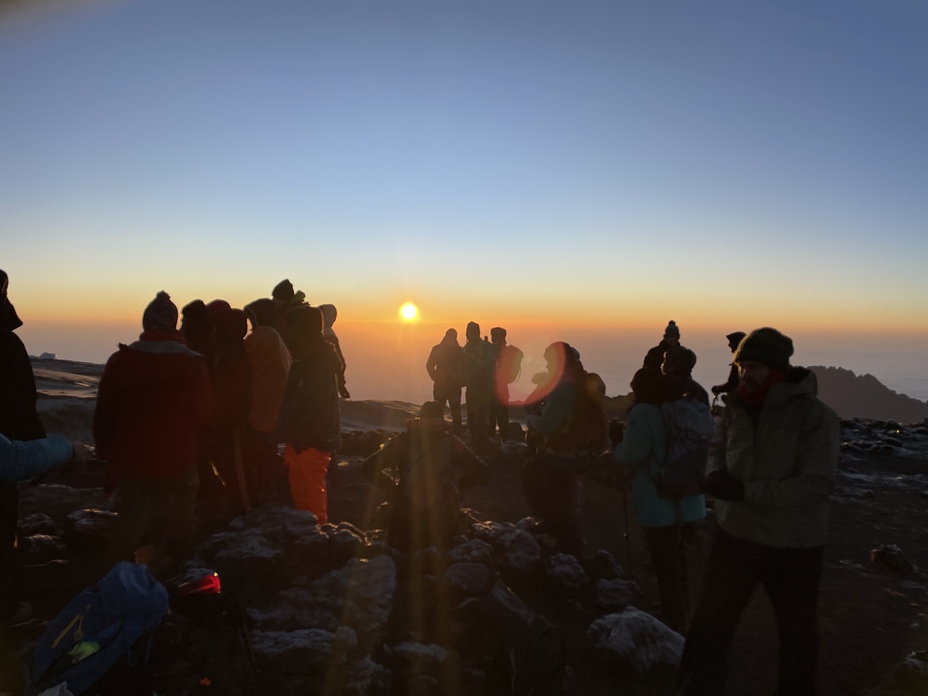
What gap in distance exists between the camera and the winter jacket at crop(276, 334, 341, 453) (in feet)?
19.5

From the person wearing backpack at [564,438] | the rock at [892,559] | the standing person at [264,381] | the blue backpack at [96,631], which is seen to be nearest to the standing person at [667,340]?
the person wearing backpack at [564,438]

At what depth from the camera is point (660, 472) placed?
16.4ft

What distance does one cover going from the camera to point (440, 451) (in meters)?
5.82

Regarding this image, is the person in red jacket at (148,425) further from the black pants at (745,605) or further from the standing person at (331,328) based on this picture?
the standing person at (331,328)

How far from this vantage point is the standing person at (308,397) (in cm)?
595

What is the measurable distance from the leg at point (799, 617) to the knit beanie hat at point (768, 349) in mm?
1009

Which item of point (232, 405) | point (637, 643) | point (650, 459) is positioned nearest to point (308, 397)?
point (232, 405)

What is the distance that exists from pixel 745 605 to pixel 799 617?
1.03 feet

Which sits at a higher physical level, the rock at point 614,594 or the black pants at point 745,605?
the black pants at point 745,605

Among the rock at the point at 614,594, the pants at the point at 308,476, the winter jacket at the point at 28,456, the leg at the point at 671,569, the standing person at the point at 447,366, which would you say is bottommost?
the rock at the point at 614,594

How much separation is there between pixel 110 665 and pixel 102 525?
2751 millimetres

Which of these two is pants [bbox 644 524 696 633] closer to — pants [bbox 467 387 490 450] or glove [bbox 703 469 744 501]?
glove [bbox 703 469 744 501]

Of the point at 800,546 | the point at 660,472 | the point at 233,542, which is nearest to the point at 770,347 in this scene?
the point at 800,546

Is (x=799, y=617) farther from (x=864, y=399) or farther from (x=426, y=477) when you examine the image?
(x=864, y=399)
